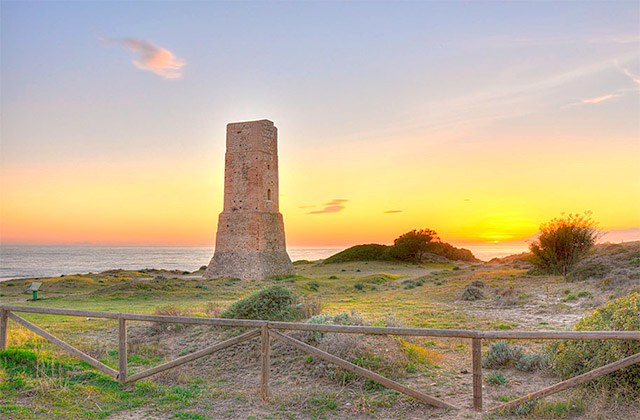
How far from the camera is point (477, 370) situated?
20.3 ft

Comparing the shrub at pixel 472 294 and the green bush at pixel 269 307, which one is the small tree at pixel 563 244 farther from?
the green bush at pixel 269 307

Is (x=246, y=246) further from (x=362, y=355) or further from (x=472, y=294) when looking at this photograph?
(x=362, y=355)

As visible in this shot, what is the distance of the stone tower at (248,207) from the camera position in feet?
105

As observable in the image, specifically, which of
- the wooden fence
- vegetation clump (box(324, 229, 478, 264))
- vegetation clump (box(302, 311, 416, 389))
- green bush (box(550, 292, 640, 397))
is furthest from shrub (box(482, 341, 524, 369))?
vegetation clump (box(324, 229, 478, 264))

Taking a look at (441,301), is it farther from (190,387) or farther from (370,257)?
(370,257)

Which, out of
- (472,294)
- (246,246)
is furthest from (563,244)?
(246,246)

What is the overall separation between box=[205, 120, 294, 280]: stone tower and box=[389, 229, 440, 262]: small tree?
29521 mm

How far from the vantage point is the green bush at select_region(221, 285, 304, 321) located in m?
10.7

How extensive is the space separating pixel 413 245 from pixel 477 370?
2139 inches

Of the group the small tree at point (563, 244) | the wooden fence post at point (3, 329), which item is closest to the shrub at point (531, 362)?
the wooden fence post at point (3, 329)

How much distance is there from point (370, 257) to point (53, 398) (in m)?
57.0

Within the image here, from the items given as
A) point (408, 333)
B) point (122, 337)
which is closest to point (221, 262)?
point (122, 337)

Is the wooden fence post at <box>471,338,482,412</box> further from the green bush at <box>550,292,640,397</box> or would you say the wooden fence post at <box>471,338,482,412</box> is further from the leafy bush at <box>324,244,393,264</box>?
the leafy bush at <box>324,244,393,264</box>

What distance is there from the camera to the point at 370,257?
6284 centimetres
